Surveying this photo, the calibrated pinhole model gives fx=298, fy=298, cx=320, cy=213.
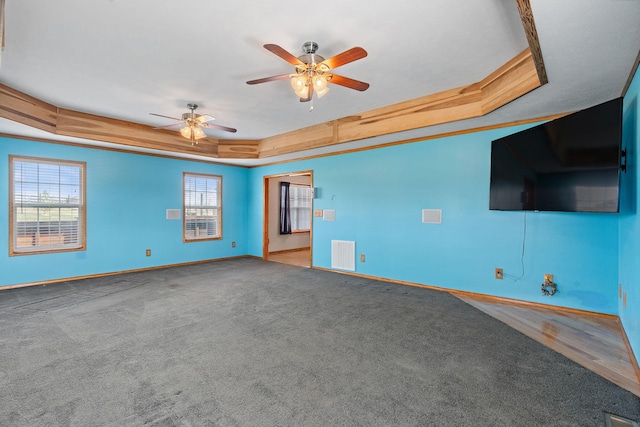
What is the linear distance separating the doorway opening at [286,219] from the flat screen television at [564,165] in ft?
15.1

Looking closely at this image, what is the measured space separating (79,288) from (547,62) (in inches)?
251

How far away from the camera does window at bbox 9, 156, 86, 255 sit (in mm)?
4613

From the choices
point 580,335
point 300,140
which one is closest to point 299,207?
point 300,140

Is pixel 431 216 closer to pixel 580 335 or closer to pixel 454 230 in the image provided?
pixel 454 230

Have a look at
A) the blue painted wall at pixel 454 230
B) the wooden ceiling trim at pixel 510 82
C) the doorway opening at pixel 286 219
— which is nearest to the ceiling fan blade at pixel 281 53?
the wooden ceiling trim at pixel 510 82

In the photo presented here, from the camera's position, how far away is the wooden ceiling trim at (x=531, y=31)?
1.83m

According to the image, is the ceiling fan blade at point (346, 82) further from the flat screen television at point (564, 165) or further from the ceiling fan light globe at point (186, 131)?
the ceiling fan light globe at point (186, 131)

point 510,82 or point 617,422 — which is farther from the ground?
point 510,82

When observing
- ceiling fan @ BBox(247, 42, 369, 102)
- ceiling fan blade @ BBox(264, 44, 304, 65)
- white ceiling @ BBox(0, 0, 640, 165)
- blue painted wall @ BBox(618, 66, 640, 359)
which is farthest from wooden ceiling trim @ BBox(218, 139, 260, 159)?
blue painted wall @ BBox(618, 66, 640, 359)

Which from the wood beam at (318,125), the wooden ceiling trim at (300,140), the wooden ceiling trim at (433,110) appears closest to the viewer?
the wooden ceiling trim at (433,110)

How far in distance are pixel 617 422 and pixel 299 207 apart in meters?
7.66

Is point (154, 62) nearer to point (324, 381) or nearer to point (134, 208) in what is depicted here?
point (324, 381)

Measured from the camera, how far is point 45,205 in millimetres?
4867

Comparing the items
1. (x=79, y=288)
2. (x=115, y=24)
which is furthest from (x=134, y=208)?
(x=115, y=24)
